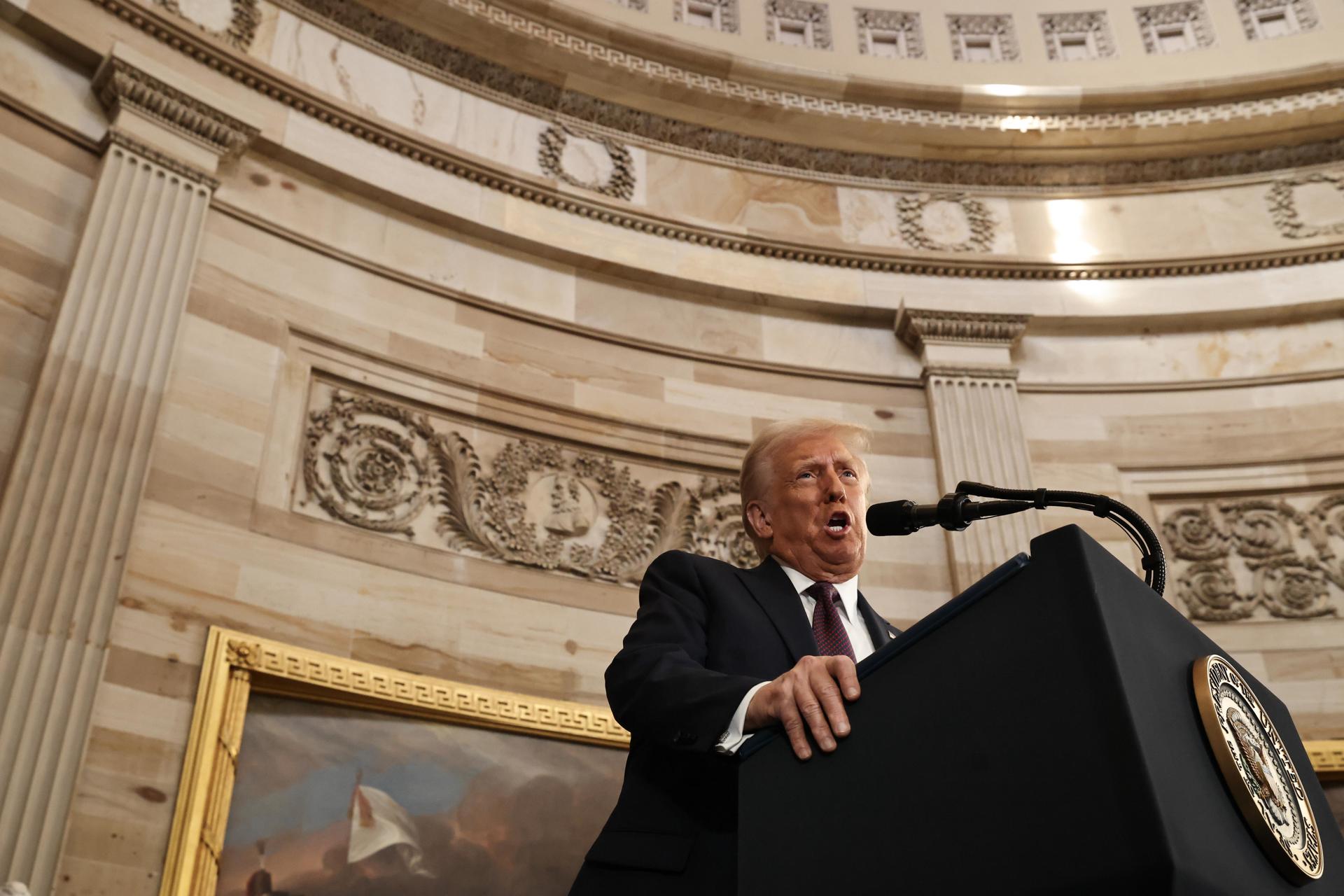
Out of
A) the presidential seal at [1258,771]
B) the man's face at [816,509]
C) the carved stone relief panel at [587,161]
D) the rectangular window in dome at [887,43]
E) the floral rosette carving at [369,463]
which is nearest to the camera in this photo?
the presidential seal at [1258,771]

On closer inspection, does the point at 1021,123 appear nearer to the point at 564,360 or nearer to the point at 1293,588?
the point at 1293,588

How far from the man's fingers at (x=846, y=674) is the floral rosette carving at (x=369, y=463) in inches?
194

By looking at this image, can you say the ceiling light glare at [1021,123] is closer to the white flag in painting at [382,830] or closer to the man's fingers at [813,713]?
the white flag in painting at [382,830]

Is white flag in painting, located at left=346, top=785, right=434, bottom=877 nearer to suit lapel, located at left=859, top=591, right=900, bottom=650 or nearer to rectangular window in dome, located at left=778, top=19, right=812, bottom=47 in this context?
suit lapel, located at left=859, top=591, right=900, bottom=650

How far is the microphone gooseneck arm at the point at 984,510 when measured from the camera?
99.2 inches

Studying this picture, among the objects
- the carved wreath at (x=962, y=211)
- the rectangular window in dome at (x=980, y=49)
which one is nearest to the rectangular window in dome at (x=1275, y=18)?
the rectangular window in dome at (x=980, y=49)

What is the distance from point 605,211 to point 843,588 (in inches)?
235

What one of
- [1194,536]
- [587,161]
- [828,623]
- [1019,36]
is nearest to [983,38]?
[1019,36]

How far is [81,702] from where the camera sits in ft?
16.6

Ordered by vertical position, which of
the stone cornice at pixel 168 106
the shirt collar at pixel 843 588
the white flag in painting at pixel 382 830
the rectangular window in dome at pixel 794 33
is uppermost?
the rectangular window in dome at pixel 794 33

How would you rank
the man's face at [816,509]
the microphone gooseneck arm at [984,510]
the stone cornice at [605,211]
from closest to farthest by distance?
1. the microphone gooseneck arm at [984,510]
2. the man's face at [816,509]
3. the stone cornice at [605,211]

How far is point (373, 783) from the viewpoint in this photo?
572 cm

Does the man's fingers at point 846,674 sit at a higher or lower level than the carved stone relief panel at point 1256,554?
lower

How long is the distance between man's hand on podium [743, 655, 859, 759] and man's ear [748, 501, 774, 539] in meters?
1.11
